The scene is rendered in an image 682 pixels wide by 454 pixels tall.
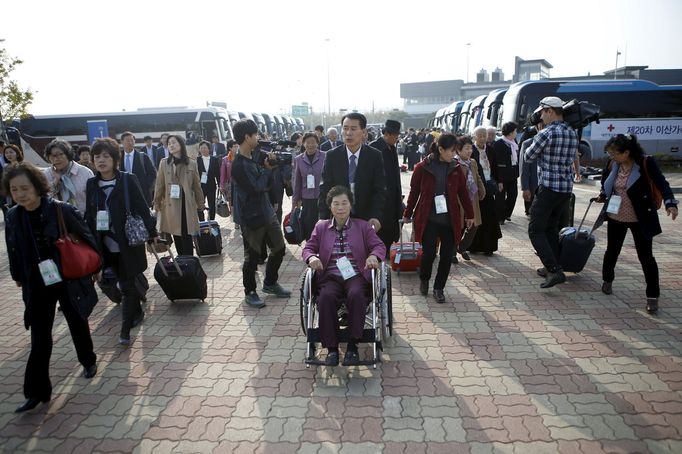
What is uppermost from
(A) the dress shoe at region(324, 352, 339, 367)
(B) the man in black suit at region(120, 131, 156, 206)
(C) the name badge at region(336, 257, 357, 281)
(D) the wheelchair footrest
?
(B) the man in black suit at region(120, 131, 156, 206)

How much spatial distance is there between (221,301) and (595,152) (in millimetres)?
16848

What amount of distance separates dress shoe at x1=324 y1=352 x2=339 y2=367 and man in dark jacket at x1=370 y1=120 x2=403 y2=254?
6.54 feet

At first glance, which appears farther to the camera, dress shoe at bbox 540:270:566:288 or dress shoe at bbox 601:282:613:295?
dress shoe at bbox 540:270:566:288

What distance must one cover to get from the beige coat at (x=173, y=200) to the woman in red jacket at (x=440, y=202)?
2778 millimetres

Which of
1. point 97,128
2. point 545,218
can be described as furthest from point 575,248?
point 97,128

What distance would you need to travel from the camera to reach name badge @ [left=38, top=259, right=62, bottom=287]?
10.8 feet

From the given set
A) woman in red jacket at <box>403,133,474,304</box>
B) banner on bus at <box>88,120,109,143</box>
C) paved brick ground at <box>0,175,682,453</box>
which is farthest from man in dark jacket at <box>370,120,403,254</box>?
banner on bus at <box>88,120,109,143</box>

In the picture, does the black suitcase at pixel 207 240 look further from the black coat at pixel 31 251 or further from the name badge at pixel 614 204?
the name badge at pixel 614 204

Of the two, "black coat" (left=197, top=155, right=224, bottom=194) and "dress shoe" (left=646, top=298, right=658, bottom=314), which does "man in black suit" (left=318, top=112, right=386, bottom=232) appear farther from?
"black coat" (left=197, top=155, right=224, bottom=194)

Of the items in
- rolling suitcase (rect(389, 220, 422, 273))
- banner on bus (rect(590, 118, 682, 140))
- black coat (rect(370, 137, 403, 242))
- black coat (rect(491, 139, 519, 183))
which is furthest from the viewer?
banner on bus (rect(590, 118, 682, 140))

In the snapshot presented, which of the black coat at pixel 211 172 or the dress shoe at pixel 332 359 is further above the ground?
the black coat at pixel 211 172

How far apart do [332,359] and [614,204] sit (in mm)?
3219

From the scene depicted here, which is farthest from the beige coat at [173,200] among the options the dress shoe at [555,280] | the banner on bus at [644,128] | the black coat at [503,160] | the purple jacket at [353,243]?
the banner on bus at [644,128]

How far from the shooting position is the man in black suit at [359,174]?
15.1 ft
